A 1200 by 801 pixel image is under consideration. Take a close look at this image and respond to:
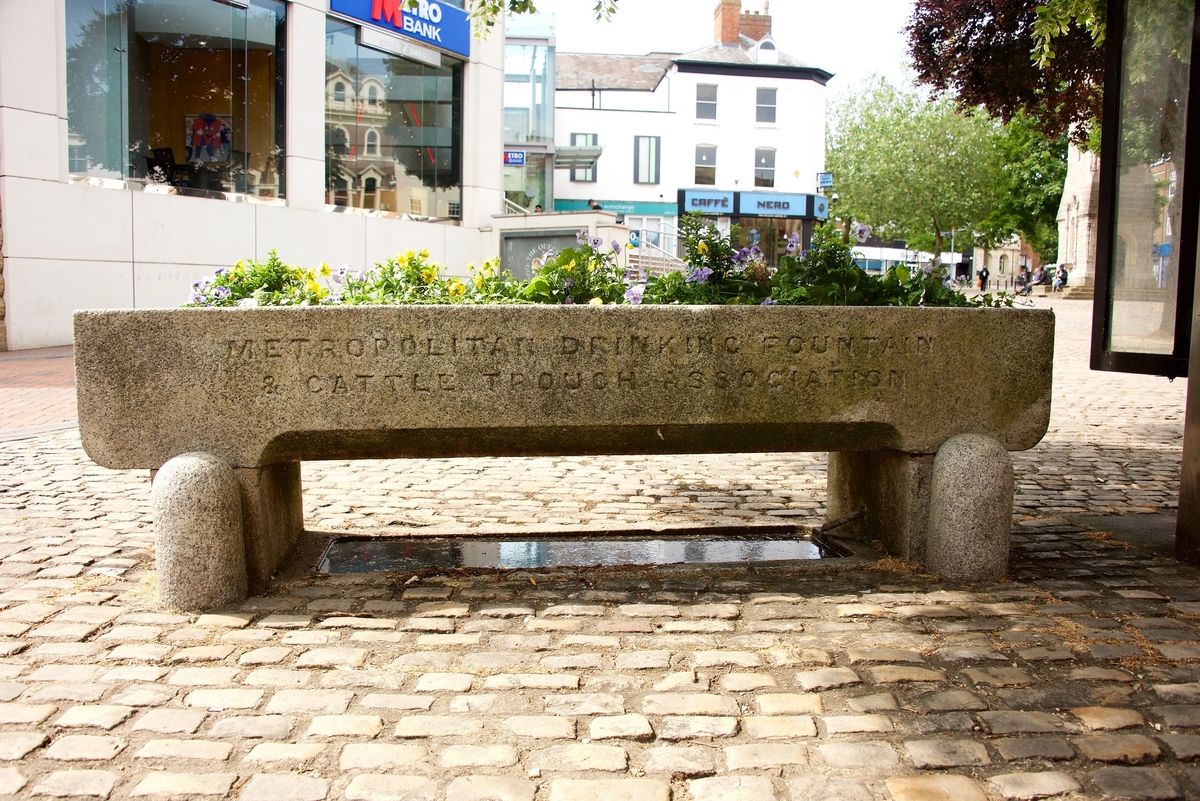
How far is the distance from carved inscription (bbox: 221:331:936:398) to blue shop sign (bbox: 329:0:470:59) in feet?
46.7

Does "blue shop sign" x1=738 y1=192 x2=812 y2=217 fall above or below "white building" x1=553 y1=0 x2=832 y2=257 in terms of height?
below

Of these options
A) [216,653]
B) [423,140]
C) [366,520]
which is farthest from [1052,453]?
[423,140]

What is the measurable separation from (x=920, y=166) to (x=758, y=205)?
21.5 feet

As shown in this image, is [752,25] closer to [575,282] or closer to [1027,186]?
[1027,186]

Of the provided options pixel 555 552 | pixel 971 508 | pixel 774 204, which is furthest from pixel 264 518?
pixel 774 204

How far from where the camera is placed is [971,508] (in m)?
3.82

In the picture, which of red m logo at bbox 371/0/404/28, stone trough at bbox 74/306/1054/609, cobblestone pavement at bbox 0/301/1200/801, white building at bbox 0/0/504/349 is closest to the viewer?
cobblestone pavement at bbox 0/301/1200/801

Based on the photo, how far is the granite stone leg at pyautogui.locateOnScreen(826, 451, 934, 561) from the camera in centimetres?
403

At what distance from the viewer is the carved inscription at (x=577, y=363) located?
11.9ft

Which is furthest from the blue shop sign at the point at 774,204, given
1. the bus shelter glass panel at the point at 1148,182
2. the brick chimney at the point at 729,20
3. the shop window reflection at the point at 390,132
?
the bus shelter glass panel at the point at 1148,182

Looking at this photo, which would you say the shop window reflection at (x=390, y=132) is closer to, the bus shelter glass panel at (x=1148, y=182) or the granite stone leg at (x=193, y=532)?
the bus shelter glass panel at (x=1148, y=182)

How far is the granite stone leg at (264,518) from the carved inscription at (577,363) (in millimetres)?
373

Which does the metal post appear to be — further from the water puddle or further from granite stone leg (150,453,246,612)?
granite stone leg (150,453,246,612)

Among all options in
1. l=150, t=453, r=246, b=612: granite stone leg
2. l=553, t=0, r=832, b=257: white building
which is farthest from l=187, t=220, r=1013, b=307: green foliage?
l=553, t=0, r=832, b=257: white building
